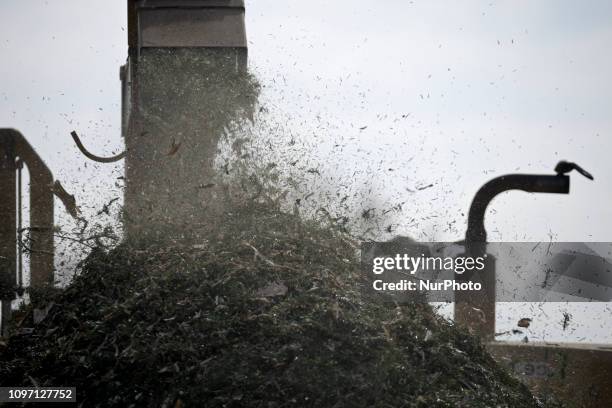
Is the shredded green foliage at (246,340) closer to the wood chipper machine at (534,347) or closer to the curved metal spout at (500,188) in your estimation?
the wood chipper machine at (534,347)

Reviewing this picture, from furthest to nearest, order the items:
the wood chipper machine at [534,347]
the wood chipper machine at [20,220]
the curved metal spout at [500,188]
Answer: the wood chipper machine at [20,220], the curved metal spout at [500,188], the wood chipper machine at [534,347]

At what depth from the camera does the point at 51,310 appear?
4953 mm

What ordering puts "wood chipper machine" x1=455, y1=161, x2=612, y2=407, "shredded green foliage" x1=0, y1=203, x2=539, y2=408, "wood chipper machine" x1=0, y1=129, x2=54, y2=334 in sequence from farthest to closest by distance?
"wood chipper machine" x1=0, y1=129, x2=54, y2=334
"wood chipper machine" x1=455, y1=161, x2=612, y2=407
"shredded green foliage" x1=0, y1=203, x2=539, y2=408

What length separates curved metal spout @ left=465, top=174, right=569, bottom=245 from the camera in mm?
5020

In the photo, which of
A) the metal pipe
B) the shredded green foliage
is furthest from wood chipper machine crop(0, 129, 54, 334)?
the shredded green foliage

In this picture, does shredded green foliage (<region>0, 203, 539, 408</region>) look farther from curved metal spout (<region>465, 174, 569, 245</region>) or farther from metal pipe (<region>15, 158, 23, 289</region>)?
metal pipe (<region>15, 158, 23, 289</region>)

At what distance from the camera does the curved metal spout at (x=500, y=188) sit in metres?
5.02

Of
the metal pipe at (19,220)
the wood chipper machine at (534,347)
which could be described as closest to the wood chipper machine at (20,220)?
the metal pipe at (19,220)

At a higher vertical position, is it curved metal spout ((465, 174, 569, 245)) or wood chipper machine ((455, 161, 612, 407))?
curved metal spout ((465, 174, 569, 245))

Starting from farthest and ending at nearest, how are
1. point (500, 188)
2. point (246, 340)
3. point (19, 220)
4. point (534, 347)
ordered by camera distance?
point (19, 220)
point (500, 188)
point (534, 347)
point (246, 340)

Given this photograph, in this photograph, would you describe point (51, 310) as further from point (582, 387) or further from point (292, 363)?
point (582, 387)

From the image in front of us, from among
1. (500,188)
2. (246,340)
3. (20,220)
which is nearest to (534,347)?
(500,188)

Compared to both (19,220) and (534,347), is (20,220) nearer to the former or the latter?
(19,220)

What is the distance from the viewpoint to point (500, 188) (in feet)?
16.5
